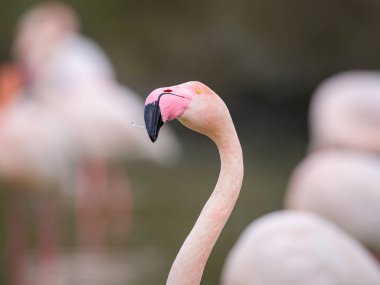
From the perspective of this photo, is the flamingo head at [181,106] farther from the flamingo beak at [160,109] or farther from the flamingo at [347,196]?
the flamingo at [347,196]

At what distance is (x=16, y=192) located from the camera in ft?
24.1

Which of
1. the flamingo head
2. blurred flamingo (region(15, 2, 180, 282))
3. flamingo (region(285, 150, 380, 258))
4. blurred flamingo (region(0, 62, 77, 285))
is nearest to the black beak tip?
the flamingo head

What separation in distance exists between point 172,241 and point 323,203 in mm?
2940

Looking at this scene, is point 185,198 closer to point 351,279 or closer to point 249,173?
point 249,173

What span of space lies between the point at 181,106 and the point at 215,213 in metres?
0.22

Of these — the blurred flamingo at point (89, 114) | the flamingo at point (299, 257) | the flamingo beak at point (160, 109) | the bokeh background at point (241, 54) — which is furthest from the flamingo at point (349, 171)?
the bokeh background at point (241, 54)

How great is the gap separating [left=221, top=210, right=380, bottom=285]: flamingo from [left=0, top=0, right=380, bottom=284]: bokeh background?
22.0 feet

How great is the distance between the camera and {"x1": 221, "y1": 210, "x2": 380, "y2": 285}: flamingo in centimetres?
337

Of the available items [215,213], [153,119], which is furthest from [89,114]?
[153,119]

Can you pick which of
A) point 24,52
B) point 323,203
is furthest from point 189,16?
point 323,203

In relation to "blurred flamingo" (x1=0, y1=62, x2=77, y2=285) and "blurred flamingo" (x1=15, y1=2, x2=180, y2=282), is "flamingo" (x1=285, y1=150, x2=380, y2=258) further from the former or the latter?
"blurred flamingo" (x1=15, y1=2, x2=180, y2=282)

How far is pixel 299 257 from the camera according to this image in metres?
3.41

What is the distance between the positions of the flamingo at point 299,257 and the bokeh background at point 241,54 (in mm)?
6716

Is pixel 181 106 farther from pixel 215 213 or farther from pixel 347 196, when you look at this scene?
pixel 347 196
